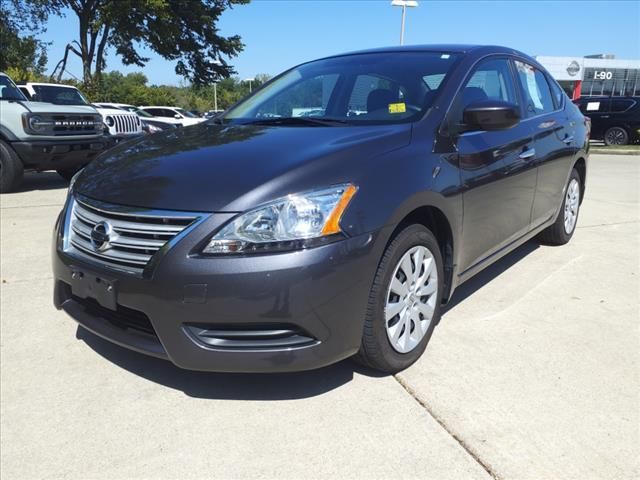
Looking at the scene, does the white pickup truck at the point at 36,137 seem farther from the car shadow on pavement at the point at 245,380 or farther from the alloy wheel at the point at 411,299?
the alloy wheel at the point at 411,299

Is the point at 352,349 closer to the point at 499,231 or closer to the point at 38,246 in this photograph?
the point at 499,231

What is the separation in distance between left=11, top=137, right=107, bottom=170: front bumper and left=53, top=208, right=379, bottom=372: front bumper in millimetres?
6587

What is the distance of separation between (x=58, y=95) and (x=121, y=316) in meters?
10.4

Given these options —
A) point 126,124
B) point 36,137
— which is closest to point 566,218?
point 36,137

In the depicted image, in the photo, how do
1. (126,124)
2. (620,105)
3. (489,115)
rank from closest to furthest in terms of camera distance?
(489,115) < (126,124) < (620,105)

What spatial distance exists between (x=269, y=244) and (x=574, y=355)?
1859mm

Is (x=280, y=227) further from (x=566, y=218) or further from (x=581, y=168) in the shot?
(x=581, y=168)

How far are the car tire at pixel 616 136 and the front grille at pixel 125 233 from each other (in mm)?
18090

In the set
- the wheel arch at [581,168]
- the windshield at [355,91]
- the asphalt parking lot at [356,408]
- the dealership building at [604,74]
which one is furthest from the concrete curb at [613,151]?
the dealership building at [604,74]

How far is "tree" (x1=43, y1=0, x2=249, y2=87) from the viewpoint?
26.0m

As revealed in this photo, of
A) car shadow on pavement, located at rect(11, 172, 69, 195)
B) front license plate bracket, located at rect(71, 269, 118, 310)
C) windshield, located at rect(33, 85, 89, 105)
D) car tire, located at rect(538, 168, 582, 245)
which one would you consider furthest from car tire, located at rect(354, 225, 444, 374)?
windshield, located at rect(33, 85, 89, 105)

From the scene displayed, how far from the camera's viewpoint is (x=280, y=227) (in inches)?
82.7

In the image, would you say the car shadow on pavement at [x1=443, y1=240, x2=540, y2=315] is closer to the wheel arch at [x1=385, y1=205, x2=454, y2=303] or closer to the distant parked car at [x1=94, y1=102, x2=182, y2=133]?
the wheel arch at [x1=385, y1=205, x2=454, y2=303]

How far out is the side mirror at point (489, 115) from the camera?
9.23 ft
